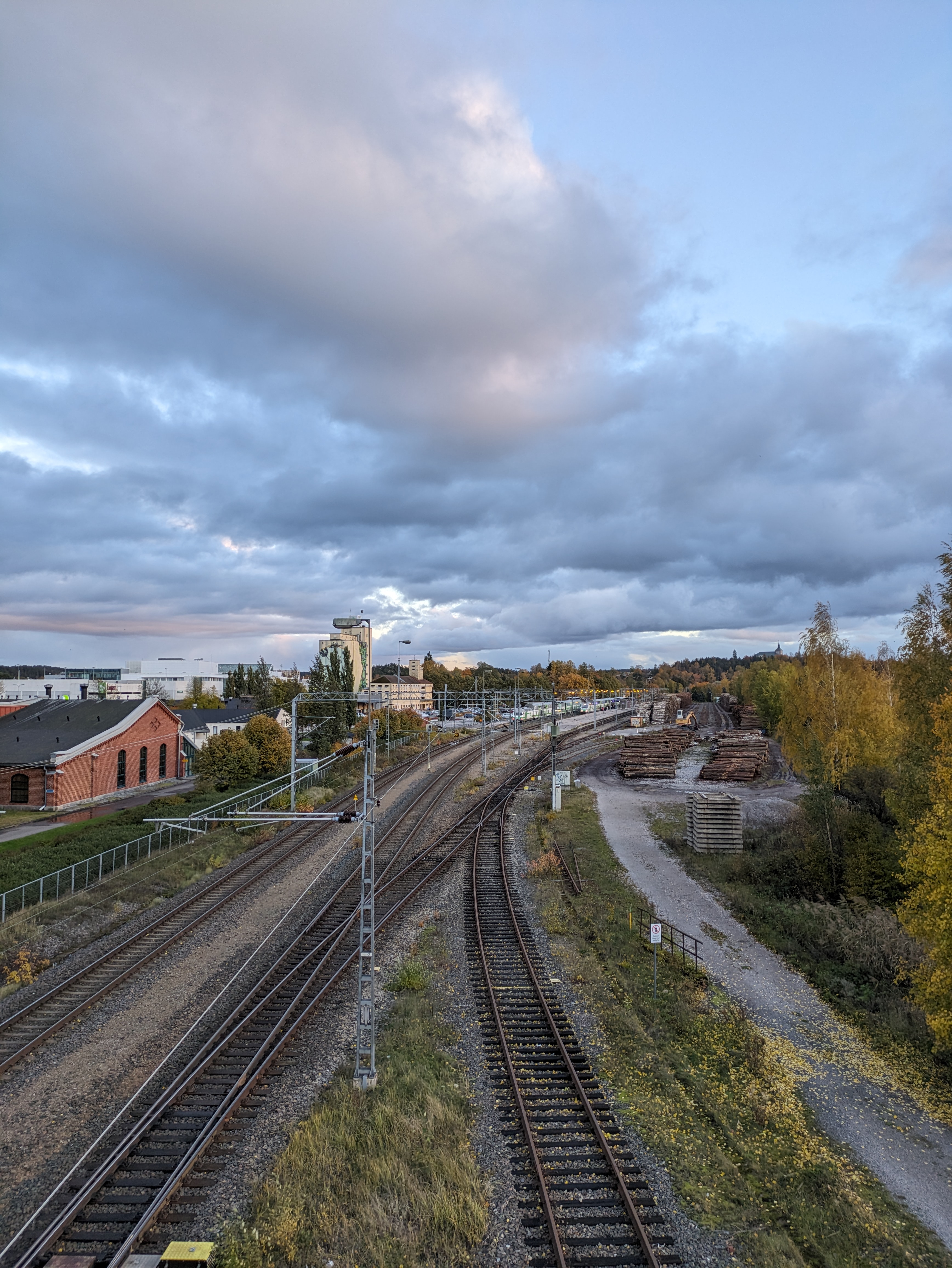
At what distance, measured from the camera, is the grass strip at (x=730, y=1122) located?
9.25m

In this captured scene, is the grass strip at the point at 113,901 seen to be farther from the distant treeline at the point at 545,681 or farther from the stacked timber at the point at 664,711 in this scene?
the distant treeline at the point at 545,681

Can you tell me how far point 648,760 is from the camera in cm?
5094

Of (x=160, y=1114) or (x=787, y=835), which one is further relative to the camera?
(x=787, y=835)

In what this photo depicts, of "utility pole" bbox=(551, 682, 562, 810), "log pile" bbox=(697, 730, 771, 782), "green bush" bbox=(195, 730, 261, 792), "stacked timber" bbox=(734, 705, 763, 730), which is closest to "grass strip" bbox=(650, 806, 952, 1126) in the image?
"utility pole" bbox=(551, 682, 562, 810)

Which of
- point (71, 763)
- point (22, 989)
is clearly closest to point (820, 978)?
point (22, 989)

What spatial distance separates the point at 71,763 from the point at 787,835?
136 feet

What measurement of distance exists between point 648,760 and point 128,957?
40081mm

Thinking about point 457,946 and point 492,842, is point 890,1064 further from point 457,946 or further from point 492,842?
point 492,842

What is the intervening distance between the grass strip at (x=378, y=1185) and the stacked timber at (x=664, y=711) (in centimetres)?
8645

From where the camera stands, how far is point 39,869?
82.7 feet

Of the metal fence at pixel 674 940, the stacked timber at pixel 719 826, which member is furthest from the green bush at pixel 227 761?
the metal fence at pixel 674 940

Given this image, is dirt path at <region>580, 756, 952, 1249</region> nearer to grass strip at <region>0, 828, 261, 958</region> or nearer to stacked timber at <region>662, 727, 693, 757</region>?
grass strip at <region>0, 828, 261, 958</region>

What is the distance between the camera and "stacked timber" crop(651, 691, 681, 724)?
95.4 meters

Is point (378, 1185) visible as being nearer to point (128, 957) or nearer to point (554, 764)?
point (128, 957)
